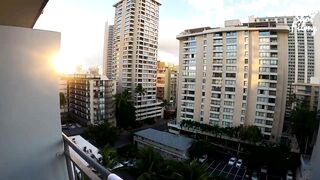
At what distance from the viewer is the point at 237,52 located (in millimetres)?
16922

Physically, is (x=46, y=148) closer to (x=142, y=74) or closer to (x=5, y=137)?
(x=5, y=137)

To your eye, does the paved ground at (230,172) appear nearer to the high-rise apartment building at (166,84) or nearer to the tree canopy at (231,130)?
the tree canopy at (231,130)

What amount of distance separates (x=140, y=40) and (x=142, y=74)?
3252 millimetres

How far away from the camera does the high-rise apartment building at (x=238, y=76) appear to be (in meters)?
15.9

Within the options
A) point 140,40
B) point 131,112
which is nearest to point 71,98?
point 131,112

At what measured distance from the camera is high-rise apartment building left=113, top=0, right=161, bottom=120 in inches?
901

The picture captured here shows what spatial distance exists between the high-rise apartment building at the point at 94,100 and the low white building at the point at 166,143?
15.4 feet

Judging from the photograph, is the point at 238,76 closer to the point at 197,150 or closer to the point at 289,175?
the point at 197,150

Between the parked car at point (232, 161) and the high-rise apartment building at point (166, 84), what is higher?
the high-rise apartment building at point (166, 84)

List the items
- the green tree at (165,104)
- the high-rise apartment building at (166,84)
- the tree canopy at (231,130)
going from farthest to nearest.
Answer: the high-rise apartment building at (166,84)
the green tree at (165,104)
the tree canopy at (231,130)

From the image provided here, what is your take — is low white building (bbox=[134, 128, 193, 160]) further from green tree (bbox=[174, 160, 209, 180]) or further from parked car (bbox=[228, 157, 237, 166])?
green tree (bbox=[174, 160, 209, 180])

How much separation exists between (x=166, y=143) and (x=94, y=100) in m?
7.82

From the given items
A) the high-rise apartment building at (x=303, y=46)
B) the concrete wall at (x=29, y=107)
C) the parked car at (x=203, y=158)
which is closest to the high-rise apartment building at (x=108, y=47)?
the high-rise apartment building at (x=303, y=46)

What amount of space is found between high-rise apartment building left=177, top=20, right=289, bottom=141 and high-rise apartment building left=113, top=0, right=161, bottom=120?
18.9ft
